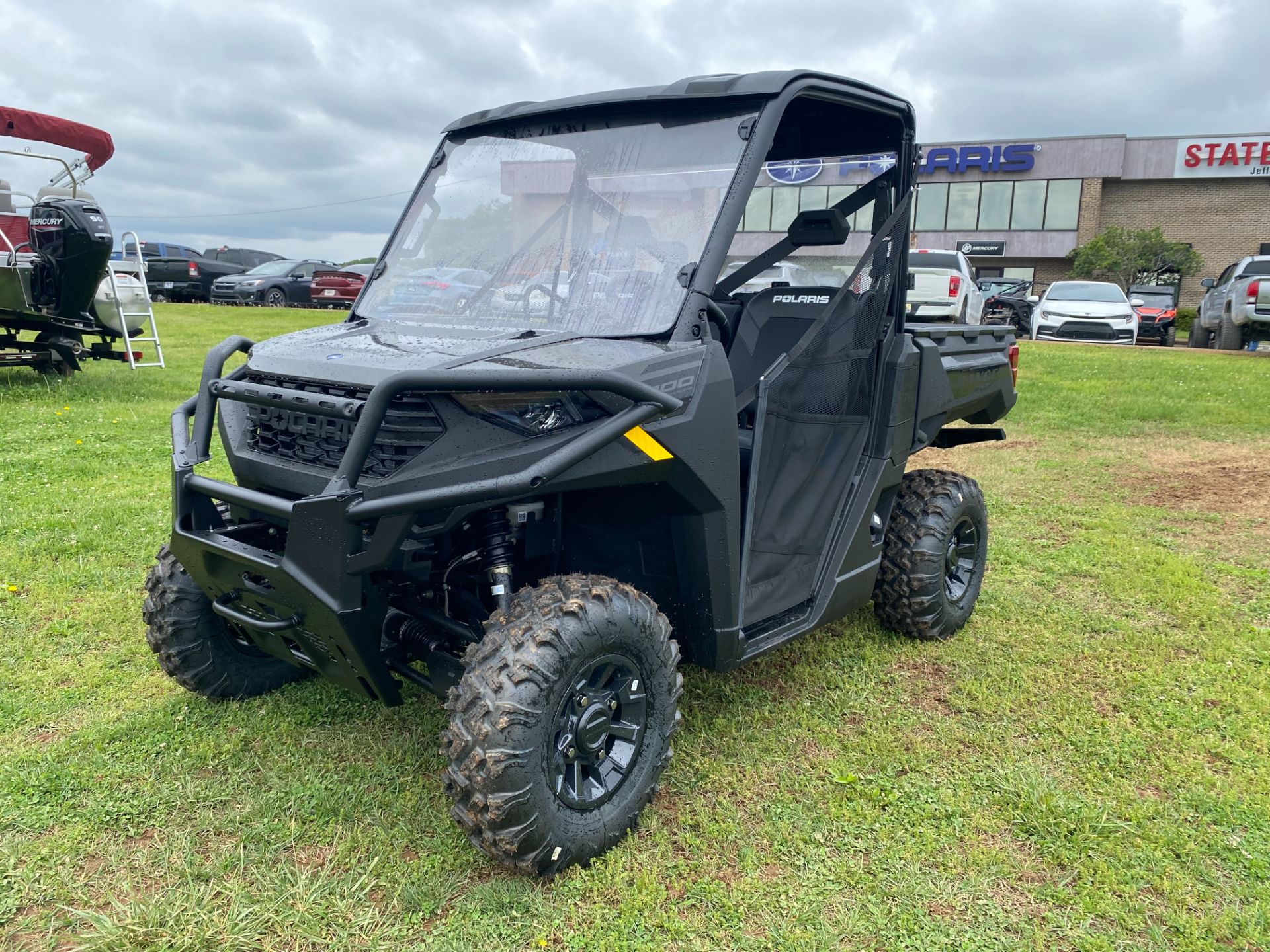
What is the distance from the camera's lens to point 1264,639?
174 inches

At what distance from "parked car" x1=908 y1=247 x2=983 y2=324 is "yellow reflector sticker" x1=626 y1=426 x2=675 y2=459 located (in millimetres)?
11236

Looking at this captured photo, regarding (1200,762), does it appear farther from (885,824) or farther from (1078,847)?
(885,824)

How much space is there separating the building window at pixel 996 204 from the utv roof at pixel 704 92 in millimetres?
40201

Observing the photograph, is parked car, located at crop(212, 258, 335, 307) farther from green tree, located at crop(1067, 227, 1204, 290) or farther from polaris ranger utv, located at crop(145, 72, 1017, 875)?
green tree, located at crop(1067, 227, 1204, 290)

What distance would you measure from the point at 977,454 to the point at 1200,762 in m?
5.91

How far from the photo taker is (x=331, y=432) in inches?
105

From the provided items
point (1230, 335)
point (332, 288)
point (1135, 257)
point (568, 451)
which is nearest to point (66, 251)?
point (568, 451)

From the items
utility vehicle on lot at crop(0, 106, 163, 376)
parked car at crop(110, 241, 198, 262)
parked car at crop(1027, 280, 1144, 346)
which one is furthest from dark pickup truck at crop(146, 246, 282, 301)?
parked car at crop(1027, 280, 1144, 346)

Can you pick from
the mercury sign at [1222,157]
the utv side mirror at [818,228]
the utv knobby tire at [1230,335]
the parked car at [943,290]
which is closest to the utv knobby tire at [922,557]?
the utv side mirror at [818,228]

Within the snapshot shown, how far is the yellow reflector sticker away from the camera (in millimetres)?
2611

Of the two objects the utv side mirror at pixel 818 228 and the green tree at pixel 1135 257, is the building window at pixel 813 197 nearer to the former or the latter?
the utv side mirror at pixel 818 228

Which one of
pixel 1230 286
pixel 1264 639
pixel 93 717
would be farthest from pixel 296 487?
pixel 1230 286

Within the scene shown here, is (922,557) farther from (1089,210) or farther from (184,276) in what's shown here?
(1089,210)

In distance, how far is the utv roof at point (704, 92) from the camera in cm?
298
